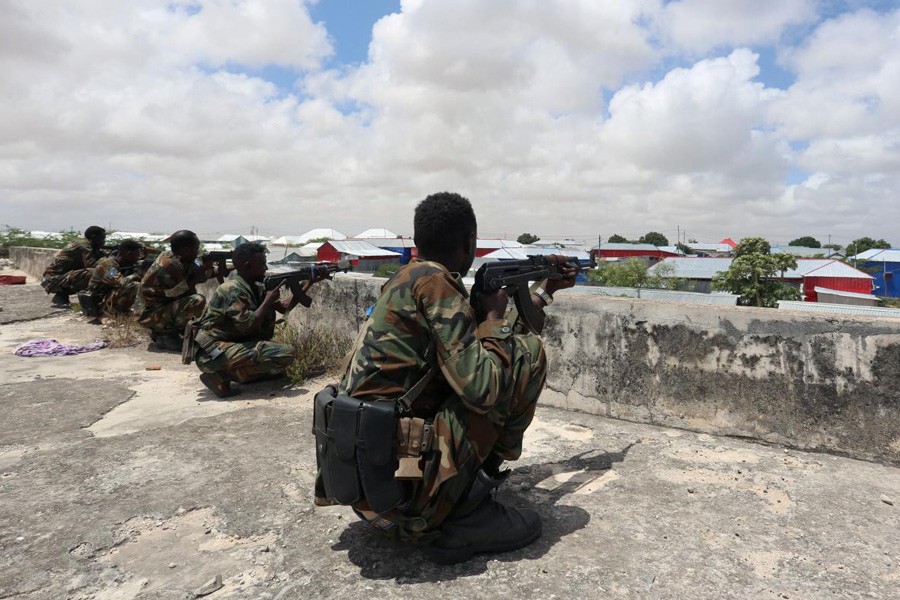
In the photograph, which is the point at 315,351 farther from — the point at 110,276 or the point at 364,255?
the point at 364,255

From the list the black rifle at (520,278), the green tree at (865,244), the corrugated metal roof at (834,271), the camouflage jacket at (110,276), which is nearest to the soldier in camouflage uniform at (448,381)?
the black rifle at (520,278)

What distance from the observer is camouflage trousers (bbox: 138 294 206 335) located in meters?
6.29

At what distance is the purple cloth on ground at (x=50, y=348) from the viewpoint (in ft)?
20.1

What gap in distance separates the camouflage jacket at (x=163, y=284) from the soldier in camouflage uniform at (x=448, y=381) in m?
4.93

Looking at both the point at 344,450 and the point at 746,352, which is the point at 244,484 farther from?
the point at 746,352

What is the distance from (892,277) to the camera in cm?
4259

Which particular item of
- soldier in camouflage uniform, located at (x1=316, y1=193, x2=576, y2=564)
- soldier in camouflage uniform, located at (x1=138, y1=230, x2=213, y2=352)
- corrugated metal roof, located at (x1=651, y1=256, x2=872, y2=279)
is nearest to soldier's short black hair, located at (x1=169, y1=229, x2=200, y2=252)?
soldier in camouflage uniform, located at (x1=138, y1=230, x2=213, y2=352)

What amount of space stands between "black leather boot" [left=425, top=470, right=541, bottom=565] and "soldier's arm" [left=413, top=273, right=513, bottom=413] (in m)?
0.43

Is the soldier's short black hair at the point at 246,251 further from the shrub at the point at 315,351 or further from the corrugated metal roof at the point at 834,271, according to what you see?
the corrugated metal roof at the point at 834,271

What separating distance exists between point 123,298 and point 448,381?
7.24 meters

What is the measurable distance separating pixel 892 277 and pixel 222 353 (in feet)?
172

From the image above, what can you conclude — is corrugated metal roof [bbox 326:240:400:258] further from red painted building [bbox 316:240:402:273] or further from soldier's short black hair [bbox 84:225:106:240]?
soldier's short black hair [bbox 84:225:106:240]

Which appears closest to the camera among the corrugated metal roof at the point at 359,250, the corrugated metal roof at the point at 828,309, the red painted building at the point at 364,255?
the corrugated metal roof at the point at 828,309

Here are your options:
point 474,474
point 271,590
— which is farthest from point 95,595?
point 474,474
